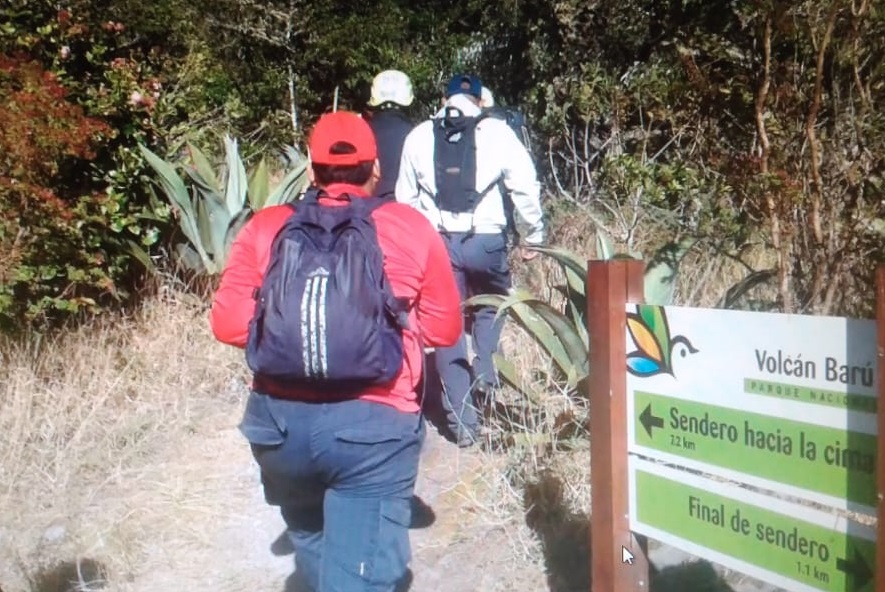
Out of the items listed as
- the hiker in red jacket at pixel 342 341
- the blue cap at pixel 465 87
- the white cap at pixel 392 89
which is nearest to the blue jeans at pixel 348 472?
the hiker in red jacket at pixel 342 341

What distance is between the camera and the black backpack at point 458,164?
4762 millimetres

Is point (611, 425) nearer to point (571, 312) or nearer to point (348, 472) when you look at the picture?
point (348, 472)

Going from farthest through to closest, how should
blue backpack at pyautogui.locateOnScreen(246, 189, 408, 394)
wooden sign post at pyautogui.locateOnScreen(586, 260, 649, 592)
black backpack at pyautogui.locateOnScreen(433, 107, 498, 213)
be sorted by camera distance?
black backpack at pyautogui.locateOnScreen(433, 107, 498, 213) → wooden sign post at pyautogui.locateOnScreen(586, 260, 649, 592) → blue backpack at pyautogui.locateOnScreen(246, 189, 408, 394)

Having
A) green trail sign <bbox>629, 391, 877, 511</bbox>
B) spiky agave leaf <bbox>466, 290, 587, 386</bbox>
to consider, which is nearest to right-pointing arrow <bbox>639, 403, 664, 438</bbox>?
green trail sign <bbox>629, 391, 877, 511</bbox>

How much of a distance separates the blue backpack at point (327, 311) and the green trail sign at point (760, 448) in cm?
66

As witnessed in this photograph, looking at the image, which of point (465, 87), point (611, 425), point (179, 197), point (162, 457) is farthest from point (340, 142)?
point (179, 197)

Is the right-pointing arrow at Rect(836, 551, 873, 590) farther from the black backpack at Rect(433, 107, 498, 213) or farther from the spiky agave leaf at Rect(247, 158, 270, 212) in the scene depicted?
the spiky agave leaf at Rect(247, 158, 270, 212)

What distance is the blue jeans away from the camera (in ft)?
8.64

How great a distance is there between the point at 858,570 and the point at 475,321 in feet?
9.57

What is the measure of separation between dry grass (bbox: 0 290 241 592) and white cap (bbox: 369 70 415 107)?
166 centimetres

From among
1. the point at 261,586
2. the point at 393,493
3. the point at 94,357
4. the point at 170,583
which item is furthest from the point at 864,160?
the point at 94,357

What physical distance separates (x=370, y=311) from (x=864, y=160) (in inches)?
91.8

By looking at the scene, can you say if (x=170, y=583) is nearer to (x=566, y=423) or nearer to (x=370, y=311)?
(x=566, y=423)

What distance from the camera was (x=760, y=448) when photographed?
2.38 metres
